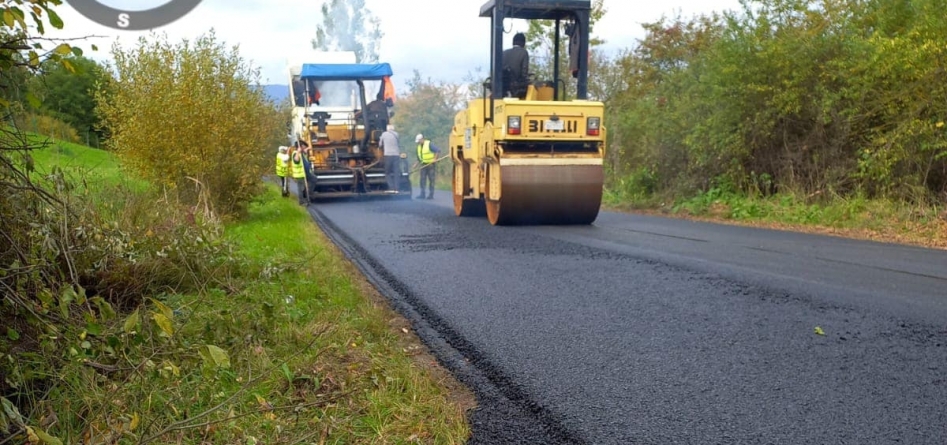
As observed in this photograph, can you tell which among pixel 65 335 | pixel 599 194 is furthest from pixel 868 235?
pixel 65 335

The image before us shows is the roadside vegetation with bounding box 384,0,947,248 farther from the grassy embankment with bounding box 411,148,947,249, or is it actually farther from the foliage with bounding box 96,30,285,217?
the foliage with bounding box 96,30,285,217

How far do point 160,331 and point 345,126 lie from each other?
1377 centimetres

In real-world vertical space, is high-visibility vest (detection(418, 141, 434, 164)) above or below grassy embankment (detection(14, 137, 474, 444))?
above

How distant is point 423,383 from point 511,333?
98 cm

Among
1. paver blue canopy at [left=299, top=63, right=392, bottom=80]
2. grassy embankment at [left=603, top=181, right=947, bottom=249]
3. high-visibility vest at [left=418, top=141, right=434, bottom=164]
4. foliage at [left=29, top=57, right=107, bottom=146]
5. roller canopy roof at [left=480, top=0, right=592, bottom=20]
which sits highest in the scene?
roller canopy roof at [left=480, top=0, right=592, bottom=20]

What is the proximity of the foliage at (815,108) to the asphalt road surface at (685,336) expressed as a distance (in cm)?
289

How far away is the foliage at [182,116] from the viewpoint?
9195 mm

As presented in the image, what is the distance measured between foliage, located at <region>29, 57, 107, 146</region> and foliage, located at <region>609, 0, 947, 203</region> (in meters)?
8.87

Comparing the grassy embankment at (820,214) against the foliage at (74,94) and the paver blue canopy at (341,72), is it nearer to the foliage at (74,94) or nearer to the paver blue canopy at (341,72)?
the paver blue canopy at (341,72)

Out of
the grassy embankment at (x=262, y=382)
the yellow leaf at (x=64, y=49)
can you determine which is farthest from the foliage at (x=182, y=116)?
the yellow leaf at (x=64, y=49)

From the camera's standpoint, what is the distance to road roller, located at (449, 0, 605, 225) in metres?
9.52

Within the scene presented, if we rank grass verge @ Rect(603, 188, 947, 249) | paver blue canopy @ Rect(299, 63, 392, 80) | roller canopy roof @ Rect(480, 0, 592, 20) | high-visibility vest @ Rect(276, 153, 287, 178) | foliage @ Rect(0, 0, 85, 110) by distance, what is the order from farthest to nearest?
high-visibility vest @ Rect(276, 153, 287, 178), paver blue canopy @ Rect(299, 63, 392, 80), roller canopy roof @ Rect(480, 0, 592, 20), grass verge @ Rect(603, 188, 947, 249), foliage @ Rect(0, 0, 85, 110)

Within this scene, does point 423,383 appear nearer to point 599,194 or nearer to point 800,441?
point 800,441

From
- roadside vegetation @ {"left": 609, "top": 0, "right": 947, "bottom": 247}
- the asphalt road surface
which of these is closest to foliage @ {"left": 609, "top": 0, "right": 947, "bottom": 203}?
roadside vegetation @ {"left": 609, "top": 0, "right": 947, "bottom": 247}
